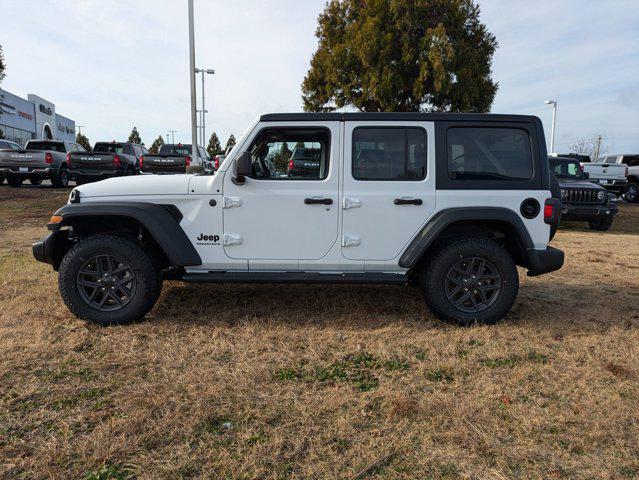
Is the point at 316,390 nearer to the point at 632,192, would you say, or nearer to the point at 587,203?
the point at 587,203

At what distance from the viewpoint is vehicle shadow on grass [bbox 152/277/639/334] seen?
4.12m

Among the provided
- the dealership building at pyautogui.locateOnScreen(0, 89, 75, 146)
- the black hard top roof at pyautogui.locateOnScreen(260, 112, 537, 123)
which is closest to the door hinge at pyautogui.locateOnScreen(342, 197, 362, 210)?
the black hard top roof at pyautogui.locateOnScreen(260, 112, 537, 123)

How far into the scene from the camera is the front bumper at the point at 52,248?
3.89 meters

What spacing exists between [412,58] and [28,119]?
170 feet

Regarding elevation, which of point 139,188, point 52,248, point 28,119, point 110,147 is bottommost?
point 52,248

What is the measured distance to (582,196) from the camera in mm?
10156

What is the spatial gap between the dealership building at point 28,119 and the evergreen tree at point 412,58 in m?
36.6

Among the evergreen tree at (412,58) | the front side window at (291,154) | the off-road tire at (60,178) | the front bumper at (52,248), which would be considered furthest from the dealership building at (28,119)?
the front side window at (291,154)

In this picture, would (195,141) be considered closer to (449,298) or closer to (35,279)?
(35,279)

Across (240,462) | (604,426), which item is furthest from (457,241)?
(240,462)

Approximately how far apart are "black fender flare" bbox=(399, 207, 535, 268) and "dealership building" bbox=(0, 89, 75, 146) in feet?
160

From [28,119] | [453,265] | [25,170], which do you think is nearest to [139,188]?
[453,265]

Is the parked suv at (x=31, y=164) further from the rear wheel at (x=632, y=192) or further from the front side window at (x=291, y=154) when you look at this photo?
the rear wheel at (x=632, y=192)

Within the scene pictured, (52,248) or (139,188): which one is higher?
(139,188)
